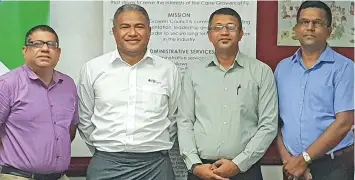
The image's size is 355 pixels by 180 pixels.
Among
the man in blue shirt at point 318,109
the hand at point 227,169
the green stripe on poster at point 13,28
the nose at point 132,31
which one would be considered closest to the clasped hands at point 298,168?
the man in blue shirt at point 318,109

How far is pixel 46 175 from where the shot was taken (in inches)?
111

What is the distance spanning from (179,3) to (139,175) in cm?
131

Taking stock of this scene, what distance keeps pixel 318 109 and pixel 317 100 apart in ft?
0.17

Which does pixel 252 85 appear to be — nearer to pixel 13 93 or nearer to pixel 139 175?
pixel 139 175

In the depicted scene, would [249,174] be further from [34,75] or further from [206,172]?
[34,75]

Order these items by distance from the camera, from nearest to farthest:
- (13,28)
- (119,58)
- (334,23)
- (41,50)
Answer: (41,50)
(119,58)
(13,28)
(334,23)

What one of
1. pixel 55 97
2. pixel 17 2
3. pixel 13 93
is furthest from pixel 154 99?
pixel 17 2

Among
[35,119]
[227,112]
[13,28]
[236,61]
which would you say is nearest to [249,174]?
[227,112]

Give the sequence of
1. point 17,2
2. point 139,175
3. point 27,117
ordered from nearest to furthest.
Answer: point 27,117 < point 139,175 < point 17,2

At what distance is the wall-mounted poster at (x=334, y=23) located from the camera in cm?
364

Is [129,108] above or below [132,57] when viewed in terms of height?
below

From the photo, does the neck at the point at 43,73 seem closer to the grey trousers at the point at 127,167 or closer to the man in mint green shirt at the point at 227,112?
the grey trousers at the point at 127,167

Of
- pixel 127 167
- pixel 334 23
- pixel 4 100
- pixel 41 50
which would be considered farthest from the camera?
pixel 334 23

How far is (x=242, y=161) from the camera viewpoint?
2869 mm
